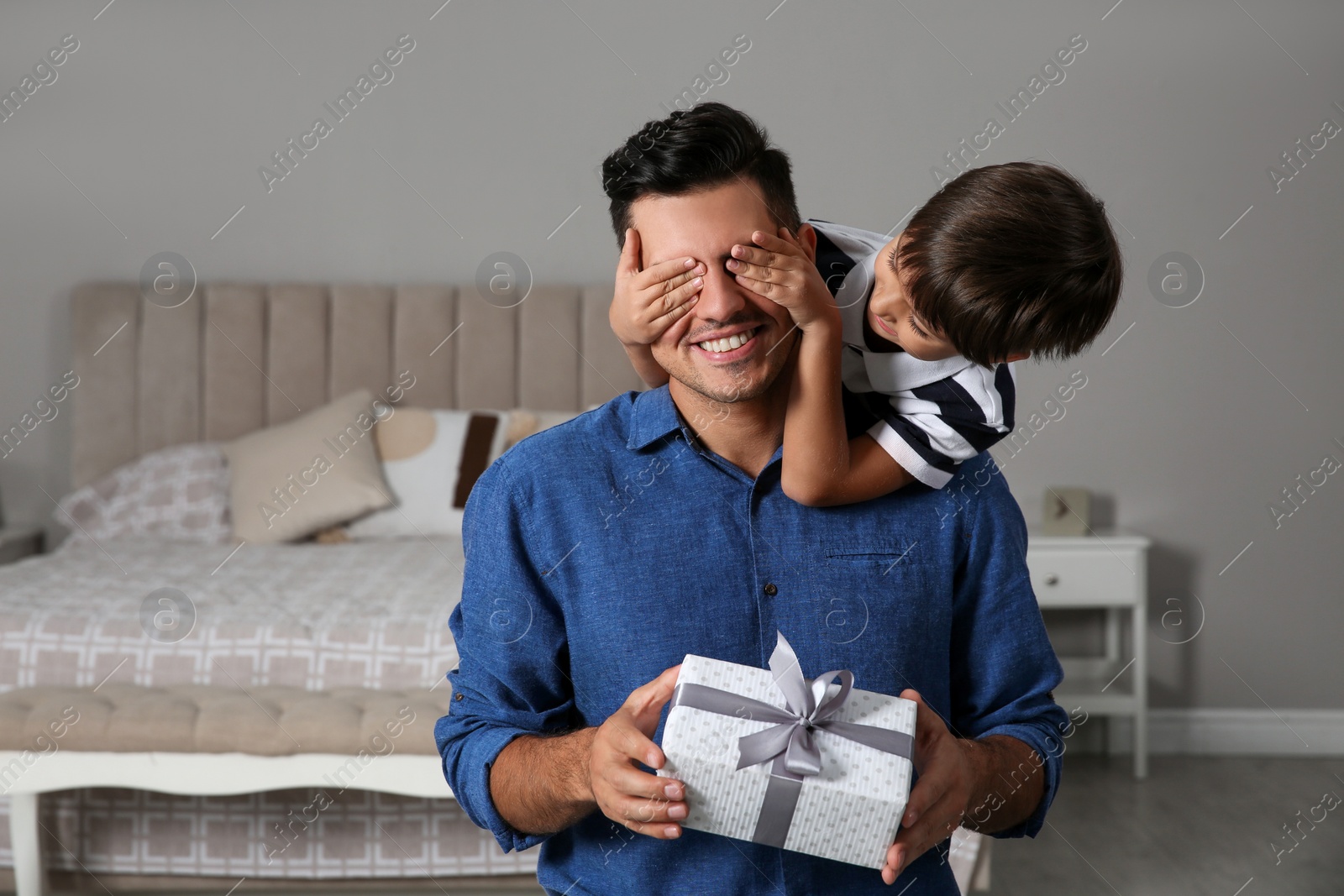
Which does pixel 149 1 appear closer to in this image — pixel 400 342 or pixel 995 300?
pixel 400 342

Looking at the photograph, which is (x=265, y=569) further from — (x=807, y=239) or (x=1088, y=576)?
(x=1088, y=576)

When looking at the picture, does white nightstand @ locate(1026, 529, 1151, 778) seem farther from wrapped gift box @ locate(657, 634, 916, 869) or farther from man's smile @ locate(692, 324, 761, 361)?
wrapped gift box @ locate(657, 634, 916, 869)

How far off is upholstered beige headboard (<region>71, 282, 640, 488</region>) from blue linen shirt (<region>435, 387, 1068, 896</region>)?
2.60 metres

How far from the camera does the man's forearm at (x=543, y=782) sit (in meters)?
0.93

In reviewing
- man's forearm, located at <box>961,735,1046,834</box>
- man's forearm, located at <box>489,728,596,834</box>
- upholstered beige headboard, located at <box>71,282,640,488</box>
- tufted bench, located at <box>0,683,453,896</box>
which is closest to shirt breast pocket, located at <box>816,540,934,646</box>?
man's forearm, located at <box>961,735,1046,834</box>

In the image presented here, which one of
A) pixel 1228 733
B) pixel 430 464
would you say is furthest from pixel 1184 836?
pixel 430 464

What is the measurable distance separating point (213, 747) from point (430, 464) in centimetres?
142

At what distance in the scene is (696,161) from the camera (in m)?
1.05

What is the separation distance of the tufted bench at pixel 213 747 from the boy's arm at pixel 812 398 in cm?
126

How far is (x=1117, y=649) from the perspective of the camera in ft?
11.9

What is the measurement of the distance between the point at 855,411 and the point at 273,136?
→ 3163mm

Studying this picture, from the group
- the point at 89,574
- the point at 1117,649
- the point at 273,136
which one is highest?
the point at 273,136

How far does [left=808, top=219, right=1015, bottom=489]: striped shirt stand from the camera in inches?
43.6

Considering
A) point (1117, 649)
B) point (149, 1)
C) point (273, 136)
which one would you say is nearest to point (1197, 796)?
point (1117, 649)
